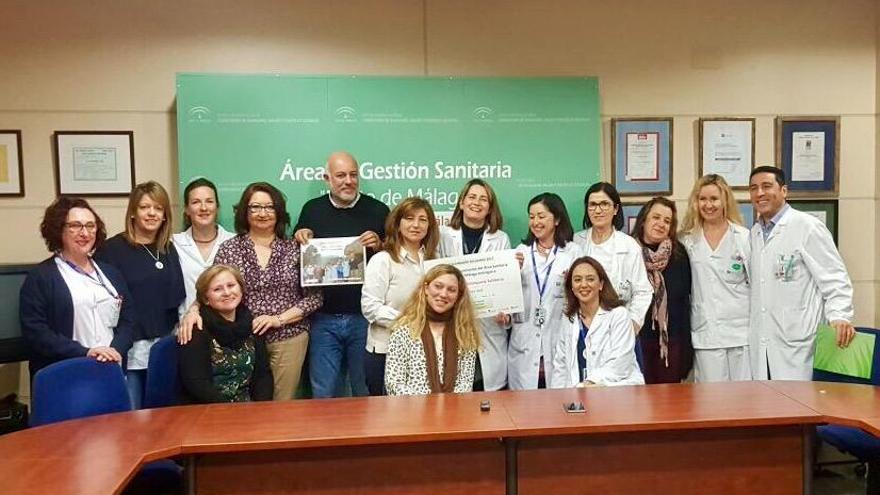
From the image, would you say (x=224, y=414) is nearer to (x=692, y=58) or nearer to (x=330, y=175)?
(x=330, y=175)

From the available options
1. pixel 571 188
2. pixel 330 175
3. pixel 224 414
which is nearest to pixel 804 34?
pixel 571 188

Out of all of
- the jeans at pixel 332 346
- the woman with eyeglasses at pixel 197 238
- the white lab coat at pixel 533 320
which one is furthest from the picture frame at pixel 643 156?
the woman with eyeglasses at pixel 197 238

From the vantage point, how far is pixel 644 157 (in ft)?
14.9

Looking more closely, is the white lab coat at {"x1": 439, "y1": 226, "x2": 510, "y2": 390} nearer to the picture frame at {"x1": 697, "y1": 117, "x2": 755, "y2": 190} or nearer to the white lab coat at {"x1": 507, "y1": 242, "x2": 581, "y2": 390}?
the white lab coat at {"x1": 507, "y1": 242, "x2": 581, "y2": 390}

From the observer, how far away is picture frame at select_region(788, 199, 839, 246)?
468cm

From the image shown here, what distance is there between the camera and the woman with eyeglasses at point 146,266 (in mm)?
3371

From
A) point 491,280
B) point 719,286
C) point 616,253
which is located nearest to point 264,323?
point 491,280

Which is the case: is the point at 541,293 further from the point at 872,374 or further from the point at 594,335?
the point at 872,374

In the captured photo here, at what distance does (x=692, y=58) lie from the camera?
15.1 feet

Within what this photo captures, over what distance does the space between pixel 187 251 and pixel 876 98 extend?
180 inches

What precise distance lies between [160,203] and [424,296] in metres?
1.39

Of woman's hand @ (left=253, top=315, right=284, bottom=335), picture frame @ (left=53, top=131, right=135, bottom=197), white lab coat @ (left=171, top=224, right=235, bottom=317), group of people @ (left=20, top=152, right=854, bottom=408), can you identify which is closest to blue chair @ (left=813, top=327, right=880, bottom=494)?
group of people @ (left=20, top=152, right=854, bottom=408)

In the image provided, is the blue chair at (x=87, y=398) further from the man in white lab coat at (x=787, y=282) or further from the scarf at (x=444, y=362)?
the man in white lab coat at (x=787, y=282)

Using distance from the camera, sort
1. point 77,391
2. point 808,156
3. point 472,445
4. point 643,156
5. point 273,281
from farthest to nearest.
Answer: point 808,156
point 643,156
point 273,281
point 77,391
point 472,445
